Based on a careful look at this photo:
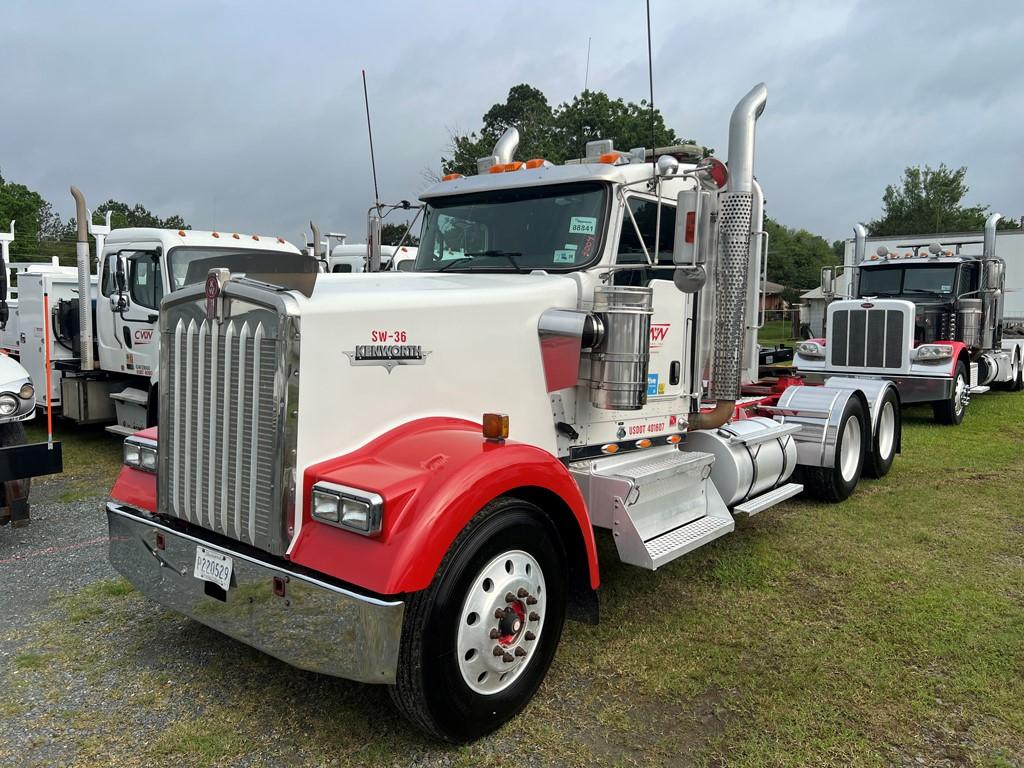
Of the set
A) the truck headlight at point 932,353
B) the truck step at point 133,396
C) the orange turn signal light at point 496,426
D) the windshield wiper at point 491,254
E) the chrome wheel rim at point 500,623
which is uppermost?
the windshield wiper at point 491,254

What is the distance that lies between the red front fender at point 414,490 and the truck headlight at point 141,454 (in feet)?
3.77

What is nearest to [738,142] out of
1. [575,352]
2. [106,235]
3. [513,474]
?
[575,352]

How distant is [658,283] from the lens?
449 cm

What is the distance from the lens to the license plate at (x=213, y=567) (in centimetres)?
309

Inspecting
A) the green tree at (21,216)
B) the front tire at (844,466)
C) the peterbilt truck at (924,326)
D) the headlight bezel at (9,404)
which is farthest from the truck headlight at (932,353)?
the green tree at (21,216)

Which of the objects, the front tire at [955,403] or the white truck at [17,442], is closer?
the white truck at [17,442]

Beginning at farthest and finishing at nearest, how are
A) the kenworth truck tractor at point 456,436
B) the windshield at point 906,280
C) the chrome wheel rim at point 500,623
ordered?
the windshield at point 906,280
the chrome wheel rim at point 500,623
the kenworth truck tractor at point 456,436

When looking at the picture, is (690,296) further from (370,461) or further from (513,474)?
(370,461)

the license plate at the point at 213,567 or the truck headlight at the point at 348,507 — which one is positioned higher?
the truck headlight at the point at 348,507

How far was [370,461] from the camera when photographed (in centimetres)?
306

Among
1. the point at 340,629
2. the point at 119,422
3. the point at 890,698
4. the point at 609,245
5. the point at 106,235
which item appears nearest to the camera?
the point at 340,629

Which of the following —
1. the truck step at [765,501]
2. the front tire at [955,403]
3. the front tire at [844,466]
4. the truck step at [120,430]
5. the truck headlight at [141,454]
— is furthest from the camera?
the front tire at [955,403]

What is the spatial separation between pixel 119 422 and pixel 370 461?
7.25 meters

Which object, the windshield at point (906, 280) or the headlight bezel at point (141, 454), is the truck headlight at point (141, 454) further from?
the windshield at point (906, 280)
